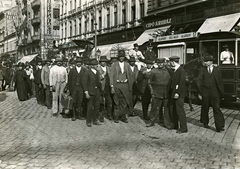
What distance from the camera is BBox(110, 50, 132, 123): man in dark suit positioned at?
9656 millimetres

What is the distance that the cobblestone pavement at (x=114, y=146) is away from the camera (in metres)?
5.46

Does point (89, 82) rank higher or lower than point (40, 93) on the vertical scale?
higher

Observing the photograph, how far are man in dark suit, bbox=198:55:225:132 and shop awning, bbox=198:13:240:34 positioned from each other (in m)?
6.60

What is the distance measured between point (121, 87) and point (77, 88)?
1.40 meters

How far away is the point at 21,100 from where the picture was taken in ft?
54.3

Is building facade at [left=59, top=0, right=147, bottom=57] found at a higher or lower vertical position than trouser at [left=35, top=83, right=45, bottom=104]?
higher

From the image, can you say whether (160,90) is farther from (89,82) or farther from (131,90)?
(89,82)

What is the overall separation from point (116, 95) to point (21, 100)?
8.46 metres

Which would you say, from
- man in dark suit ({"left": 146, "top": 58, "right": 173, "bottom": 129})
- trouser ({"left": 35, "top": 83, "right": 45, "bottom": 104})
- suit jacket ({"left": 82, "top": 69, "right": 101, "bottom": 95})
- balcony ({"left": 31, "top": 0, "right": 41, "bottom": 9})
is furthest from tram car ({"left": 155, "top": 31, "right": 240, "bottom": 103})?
balcony ({"left": 31, "top": 0, "right": 41, "bottom": 9})

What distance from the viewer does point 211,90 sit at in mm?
8328

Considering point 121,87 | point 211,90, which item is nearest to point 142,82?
point 121,87

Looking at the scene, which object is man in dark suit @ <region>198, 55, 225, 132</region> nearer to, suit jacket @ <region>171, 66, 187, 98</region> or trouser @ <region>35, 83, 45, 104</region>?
suit jacket @ <region>171, 66, 187, 98</region>

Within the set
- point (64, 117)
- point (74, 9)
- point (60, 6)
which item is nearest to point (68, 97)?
point (64, 117)

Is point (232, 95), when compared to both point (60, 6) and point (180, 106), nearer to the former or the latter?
point (180, 106)
